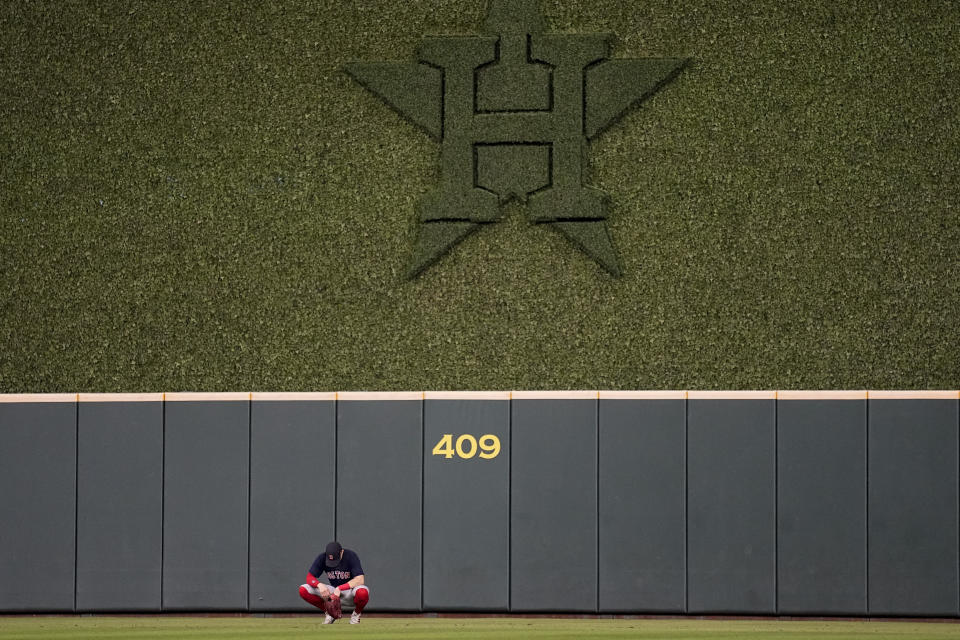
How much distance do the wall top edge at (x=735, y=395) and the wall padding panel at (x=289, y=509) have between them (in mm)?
3161

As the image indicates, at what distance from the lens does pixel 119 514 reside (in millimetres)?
8984

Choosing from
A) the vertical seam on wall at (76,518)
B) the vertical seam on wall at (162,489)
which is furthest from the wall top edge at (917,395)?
the vertical seam on wall at (76,518)

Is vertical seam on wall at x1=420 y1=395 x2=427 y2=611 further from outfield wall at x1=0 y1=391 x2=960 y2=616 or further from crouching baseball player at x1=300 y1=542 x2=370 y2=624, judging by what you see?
crouching baseball player at x1=300 y1=542 x2=370 y2=624

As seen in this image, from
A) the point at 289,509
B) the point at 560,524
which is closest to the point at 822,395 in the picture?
the point at 560,524

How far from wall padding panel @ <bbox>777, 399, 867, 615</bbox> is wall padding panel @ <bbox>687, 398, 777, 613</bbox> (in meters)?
0.11

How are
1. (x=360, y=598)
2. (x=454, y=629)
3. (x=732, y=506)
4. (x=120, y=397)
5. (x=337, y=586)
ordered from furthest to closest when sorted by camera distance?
(x=120, y=397)
(x=732, y=506)
(x=337, y=586)
(x=360, y=598)
(x=454, y=629)

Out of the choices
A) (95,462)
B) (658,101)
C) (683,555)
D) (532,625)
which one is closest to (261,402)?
(95,462)

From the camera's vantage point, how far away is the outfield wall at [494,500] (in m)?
8.66

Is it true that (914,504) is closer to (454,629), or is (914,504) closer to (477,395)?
(477,395)

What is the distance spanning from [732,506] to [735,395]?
935 millimetres

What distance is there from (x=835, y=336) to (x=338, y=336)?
4390 mm

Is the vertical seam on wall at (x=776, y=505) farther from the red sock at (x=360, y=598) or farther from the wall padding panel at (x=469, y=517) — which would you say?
the red sock at (x=360, y=598)

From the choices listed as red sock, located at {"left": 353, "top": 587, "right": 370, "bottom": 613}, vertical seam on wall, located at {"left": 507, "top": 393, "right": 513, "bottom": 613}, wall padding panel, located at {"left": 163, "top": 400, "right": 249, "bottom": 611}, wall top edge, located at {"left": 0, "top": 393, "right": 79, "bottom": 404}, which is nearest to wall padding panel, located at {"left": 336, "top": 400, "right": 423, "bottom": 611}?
red sock, located at {"left": 353, "top": 587, "right": 370, "bottom": 613}

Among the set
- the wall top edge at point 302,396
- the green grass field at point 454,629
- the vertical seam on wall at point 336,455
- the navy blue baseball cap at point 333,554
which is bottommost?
the green grass field at point 454,629
